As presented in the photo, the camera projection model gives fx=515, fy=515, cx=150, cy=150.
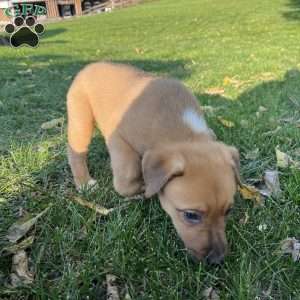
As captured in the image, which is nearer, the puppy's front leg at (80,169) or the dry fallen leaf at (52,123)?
the puppy's front leg at (80,169)

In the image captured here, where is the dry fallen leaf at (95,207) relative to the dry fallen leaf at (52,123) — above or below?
above

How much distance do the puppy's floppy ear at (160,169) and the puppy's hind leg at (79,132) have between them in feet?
3.28

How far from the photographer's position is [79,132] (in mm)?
4203

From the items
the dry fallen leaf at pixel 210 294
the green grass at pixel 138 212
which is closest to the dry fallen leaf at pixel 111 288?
the green grass at pixel 138 212

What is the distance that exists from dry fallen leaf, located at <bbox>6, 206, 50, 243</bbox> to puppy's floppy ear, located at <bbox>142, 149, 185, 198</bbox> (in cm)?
73

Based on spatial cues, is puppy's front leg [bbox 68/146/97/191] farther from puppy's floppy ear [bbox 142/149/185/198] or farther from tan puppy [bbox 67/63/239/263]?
puppy's floppy ear [bbox 142/149/185/198]

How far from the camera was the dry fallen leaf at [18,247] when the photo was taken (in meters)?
2.86

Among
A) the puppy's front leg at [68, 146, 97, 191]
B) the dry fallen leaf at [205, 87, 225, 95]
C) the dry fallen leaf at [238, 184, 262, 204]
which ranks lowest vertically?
the dry fallen leaf at [205, 87, 225, 95]

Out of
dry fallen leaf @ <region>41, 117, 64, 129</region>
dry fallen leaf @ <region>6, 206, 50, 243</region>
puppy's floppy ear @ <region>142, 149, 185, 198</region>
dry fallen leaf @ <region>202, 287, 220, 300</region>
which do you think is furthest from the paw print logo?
dry fallen leaf @ <region>202, 287, 220, 300</region>

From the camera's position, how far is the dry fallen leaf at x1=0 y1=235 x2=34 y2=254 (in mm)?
2857

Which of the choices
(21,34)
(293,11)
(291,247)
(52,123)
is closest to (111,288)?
(291,247)

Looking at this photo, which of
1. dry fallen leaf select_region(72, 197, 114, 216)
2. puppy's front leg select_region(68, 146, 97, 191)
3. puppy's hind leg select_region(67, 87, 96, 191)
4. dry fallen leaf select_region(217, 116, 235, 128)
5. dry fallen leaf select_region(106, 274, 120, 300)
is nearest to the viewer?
dry fallen leaf select_region(106, 274, 120, 300)

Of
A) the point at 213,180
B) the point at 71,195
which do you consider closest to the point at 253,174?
the point at 213,180

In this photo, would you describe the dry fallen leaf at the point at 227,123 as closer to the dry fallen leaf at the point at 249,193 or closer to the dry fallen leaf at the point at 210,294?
the dry fallen leaf at the point at 249,193
